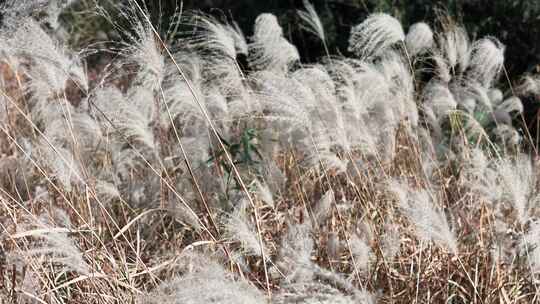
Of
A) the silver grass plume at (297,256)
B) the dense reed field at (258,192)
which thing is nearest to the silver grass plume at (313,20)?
the dense reed field at (258,192)

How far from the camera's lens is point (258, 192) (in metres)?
3.11

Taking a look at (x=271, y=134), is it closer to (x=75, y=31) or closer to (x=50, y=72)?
(x=50, y=72)

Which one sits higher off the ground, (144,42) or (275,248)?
(144,42)

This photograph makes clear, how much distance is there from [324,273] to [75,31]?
228 inches

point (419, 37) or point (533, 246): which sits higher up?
point (419, 37)

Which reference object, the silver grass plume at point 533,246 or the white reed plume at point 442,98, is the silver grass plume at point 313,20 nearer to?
the white reed plume at point 442,98

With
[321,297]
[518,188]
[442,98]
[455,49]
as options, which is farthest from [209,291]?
[455,49]

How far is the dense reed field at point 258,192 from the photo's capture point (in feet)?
7.95

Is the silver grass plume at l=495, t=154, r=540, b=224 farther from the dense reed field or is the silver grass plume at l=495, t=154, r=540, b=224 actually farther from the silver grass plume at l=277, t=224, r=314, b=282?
the silver grass plume at l=277, t=224, r=314, b=282

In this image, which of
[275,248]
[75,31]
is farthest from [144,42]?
[75,31]

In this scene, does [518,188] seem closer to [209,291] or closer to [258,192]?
[258,192]

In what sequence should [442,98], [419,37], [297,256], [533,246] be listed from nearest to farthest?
1. [297,256]
2. [533,246]
3. [442,98]
4. [419,37]

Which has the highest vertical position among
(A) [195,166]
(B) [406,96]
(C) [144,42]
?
(C) [144,42]

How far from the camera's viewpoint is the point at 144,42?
2.37m
